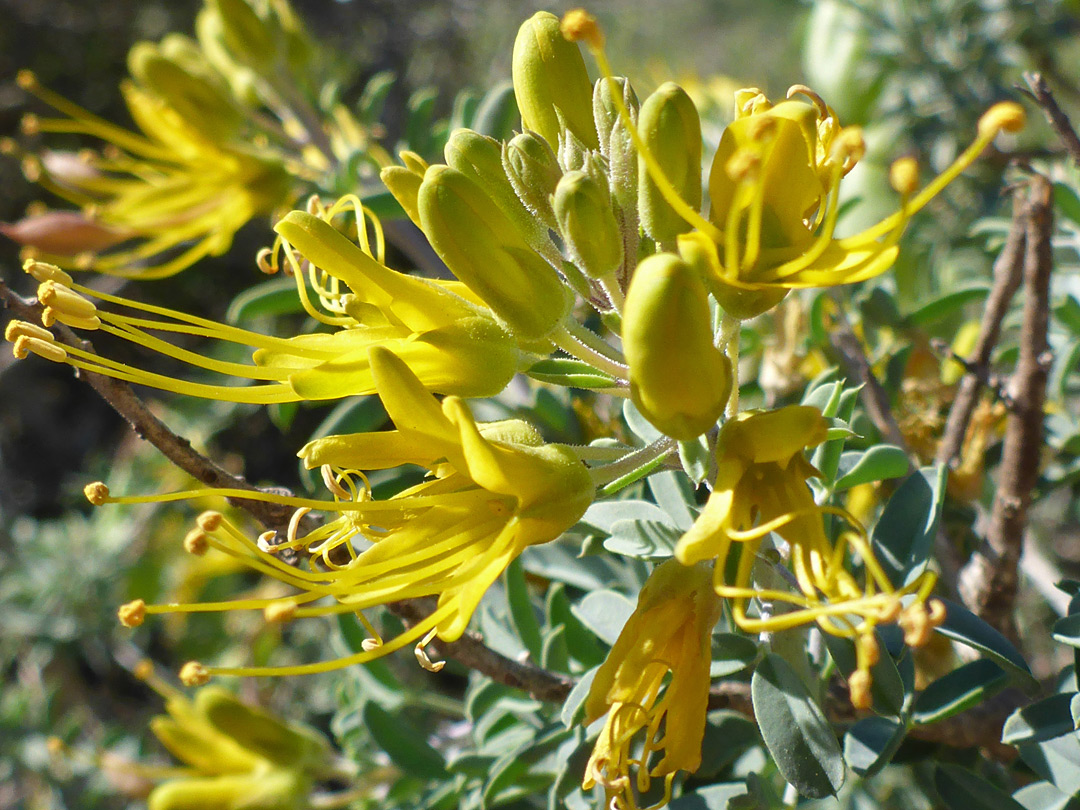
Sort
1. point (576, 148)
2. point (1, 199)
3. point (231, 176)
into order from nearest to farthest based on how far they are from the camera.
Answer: point (576, 148), point (231, 176), point (1, 199)

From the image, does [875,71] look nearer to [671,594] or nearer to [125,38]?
[671,594]

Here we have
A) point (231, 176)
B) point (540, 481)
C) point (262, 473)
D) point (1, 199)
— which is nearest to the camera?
point (540, 481)

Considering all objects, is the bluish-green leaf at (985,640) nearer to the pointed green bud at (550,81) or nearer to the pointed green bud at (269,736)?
the pointed green bud at (550,81)

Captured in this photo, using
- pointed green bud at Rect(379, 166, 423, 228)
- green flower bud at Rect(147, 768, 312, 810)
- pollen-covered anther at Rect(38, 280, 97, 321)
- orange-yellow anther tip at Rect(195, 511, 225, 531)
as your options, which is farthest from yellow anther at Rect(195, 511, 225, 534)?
green flower bud at Rect(147, 768, 312, 810)

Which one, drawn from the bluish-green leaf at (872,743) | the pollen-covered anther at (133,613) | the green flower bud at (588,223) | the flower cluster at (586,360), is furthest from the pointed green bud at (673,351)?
the pollen-covered anther at (133,613)

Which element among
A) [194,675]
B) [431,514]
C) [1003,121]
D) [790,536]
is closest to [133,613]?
[194,675]

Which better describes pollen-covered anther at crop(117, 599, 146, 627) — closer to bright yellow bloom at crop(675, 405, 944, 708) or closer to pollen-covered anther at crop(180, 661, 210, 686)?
pollen-covered anther at crop(180, 661, 210, 686)

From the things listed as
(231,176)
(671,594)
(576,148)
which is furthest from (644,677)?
(231,176)

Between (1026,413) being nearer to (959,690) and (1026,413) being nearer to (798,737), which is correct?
(959,690)
